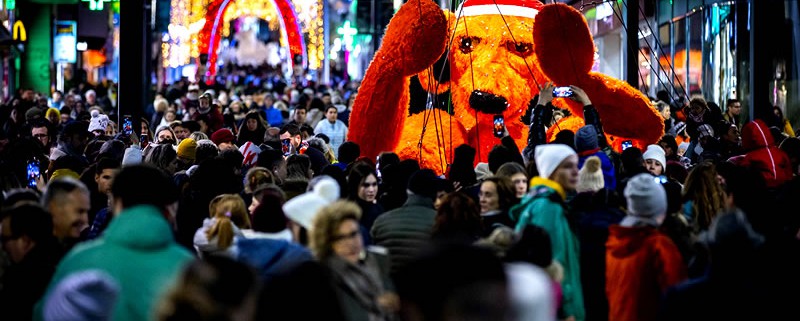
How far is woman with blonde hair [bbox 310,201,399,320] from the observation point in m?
6.27

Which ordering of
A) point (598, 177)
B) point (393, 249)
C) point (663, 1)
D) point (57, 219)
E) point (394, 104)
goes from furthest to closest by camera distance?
point (663, 1), point (394, 104), point (598, 177), point (393, 249), point (57, 219)

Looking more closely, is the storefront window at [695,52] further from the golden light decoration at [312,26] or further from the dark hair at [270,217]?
the dark hair at [270,217]

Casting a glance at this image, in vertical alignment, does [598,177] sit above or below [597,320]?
above

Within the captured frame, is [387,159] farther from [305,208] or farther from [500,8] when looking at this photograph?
[305,208]

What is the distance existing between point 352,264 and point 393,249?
2.07 m

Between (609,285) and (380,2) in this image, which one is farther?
(380,2)

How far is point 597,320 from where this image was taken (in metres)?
8.80

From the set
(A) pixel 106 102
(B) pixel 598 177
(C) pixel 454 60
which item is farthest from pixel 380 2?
(B) pixel 598 177

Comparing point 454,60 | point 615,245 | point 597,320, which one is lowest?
point 597,320

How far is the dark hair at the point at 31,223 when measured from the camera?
7.17m

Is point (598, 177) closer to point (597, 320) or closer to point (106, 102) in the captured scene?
point (597, 320)

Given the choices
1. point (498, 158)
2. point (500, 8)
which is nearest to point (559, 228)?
point (498, 158)

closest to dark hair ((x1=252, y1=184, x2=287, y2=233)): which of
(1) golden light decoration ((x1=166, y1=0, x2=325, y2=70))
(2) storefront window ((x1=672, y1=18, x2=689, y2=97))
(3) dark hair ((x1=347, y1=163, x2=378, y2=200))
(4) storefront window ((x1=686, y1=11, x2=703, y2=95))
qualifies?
(3) dark hair ((x1=347, y1=163, x2=378, y2=200))

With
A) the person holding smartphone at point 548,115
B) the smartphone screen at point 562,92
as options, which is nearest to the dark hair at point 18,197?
the person holding smartphone at point 548,115
